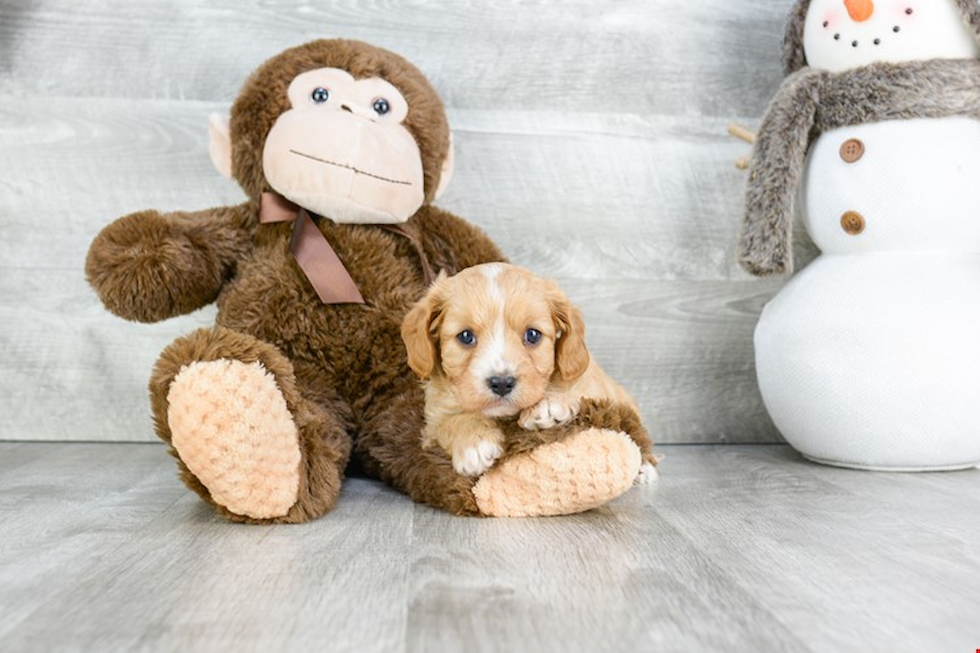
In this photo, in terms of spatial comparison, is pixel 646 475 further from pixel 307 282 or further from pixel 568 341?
pixel 307 282

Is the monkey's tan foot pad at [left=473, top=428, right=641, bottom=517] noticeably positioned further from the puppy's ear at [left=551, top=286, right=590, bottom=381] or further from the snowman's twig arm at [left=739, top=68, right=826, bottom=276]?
the snowman's twig arm at [left=739, top=68, right=826, bottom=276]

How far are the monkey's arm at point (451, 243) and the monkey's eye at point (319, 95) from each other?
234mm

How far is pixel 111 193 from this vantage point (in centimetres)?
174

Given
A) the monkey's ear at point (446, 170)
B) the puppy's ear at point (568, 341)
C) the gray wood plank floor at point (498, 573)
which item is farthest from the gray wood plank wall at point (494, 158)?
the puppy's ear at point (568, 341)

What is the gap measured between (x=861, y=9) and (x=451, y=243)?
0.77m

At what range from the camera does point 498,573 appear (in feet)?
3.05

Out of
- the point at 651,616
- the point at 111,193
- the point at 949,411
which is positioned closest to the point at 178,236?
the point at 111,193

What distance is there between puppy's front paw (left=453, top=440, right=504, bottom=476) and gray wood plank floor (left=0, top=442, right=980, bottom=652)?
7 cm

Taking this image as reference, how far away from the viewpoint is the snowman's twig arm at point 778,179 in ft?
5.09

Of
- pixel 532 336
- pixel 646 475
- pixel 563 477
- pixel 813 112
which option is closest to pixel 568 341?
pixel 532 336

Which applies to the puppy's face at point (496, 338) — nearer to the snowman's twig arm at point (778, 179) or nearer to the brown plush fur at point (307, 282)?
the brown plush fur at point (307, 282)

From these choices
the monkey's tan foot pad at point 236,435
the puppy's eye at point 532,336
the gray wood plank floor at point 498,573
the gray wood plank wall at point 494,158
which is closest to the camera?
the gray wood plank floor at point 498,573

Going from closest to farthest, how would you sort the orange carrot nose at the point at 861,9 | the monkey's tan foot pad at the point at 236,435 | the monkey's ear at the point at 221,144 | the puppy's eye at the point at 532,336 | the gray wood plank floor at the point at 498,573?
the gray wood plank floor at the point at 498,573
the monkey's tan foot pad at the point at 236,435
the puppy's eye at the point at 532,336
the monkey's ear at the point at 221,144
the orange carrot nose at the point at 861,9

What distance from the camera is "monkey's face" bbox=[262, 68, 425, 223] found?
131 centimetres
